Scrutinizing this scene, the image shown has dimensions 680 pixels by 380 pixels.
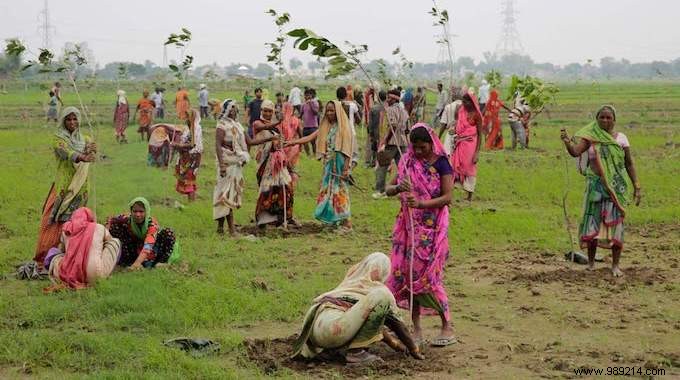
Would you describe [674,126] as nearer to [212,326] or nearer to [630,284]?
[630,284]

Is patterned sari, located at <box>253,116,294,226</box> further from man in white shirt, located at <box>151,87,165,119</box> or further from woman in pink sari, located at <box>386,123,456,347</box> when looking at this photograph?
man in white shirt, located at <box>151,87,165,119</box>

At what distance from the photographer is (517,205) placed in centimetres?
1412

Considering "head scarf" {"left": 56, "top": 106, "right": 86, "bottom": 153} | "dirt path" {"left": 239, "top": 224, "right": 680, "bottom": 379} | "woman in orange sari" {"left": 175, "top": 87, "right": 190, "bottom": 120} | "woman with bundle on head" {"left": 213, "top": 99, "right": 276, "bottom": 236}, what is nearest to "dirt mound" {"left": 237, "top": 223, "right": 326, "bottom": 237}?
"woman with bundle on head" {"left": 213, "top": 99, "right": 276, "bottom": 236}

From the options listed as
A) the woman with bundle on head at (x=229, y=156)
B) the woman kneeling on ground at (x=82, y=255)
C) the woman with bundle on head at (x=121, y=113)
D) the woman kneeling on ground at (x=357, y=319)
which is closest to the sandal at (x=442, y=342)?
the woman kneeling on ground at (x=357, y=319)

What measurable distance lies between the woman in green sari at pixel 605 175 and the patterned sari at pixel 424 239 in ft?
8.74

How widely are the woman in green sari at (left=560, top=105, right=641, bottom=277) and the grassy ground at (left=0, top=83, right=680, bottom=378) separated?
0.50 m

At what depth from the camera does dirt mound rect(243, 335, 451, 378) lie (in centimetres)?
585

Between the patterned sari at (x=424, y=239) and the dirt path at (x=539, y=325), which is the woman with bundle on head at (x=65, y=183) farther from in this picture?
the patterned sari at (x=424, y=239)

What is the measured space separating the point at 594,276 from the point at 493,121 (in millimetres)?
12429

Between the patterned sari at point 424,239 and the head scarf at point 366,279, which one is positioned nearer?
the head scarf at point 366,279

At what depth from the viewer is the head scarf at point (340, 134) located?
439 inches

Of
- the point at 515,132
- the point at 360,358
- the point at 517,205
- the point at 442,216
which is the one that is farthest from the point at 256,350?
the point at 515,132

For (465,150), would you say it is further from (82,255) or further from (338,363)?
(338,363)

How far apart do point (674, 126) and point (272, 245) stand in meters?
23.2
